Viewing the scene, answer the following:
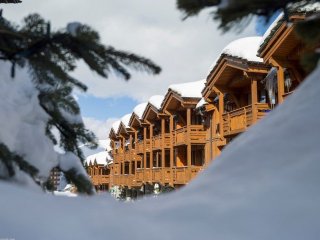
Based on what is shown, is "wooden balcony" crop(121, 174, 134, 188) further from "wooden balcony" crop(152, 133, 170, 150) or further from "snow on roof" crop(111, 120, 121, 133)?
"wooden balcony" crop(152, 133, 170, 150)

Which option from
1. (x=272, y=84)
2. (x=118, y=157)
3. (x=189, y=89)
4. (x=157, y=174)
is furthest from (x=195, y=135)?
(x=118, y=157)

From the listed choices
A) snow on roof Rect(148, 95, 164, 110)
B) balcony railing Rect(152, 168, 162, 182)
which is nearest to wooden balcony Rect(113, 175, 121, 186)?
balcony railing Rect(152, 168, 162, 182)

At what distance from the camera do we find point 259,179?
210 cm

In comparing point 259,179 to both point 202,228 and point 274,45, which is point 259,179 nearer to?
point 202,228

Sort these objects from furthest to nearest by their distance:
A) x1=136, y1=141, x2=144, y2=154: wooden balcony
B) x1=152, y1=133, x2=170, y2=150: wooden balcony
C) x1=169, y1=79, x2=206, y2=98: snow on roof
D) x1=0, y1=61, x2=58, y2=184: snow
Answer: x1=136, y1=141, x2=144, y2=154: wooden balcony < x1=152, y1=133, x2=170, y2=150: wooden balcony < x1=169, y1=79, x2=206, y2=98: snow on roof < x1=0, y1=61, x2=58, y2=184: snow

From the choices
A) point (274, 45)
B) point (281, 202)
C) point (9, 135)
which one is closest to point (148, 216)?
point (281, 202)

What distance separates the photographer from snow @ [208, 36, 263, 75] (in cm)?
1565

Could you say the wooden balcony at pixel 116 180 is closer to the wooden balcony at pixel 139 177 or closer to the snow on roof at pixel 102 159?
the snow on roof at pixel 102 159

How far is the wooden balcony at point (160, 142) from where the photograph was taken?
2625 centimetres

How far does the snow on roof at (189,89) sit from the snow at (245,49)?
559 centimetres

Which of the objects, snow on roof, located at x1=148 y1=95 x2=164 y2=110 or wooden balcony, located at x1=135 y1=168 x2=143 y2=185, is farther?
wooden balcony, located at x1=135 y1=168 x2=143 y2=185

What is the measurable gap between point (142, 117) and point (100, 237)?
96.4 ft

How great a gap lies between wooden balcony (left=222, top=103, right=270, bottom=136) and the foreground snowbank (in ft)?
42.7

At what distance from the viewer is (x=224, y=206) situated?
190 cm
